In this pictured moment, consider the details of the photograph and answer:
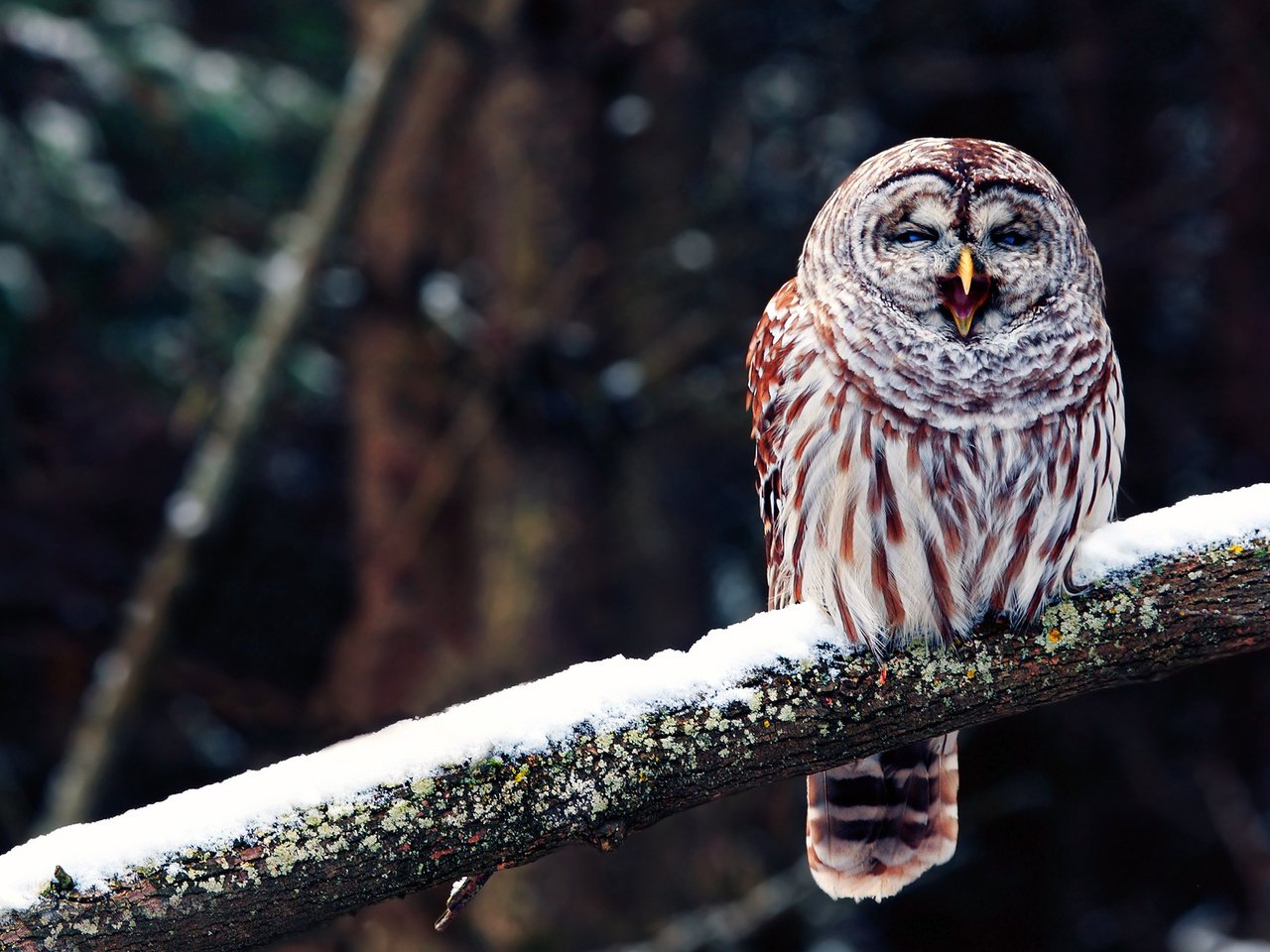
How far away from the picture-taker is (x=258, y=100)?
716 cm

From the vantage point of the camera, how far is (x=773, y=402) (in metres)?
3.75

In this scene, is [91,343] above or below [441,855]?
above

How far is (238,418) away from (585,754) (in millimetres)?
3121

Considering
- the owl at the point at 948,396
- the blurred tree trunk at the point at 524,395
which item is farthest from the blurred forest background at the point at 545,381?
the owl at the point at 948,396

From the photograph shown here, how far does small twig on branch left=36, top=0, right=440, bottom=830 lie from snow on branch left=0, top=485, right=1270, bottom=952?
284 centimetres

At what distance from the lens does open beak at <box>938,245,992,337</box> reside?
3451 mm

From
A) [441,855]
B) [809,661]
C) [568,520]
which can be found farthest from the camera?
[568,520]

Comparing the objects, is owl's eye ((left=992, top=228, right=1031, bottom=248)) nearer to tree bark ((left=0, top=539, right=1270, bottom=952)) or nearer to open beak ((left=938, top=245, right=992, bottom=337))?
open beak ((left=938, top=245, right=992, bottom=337))

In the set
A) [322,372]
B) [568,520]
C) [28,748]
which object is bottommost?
[568,520]

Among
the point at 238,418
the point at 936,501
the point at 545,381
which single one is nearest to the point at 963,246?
the point at 936,501

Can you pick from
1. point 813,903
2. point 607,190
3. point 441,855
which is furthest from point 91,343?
point 441,855

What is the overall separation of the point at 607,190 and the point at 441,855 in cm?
398

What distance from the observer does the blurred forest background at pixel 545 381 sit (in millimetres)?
5930

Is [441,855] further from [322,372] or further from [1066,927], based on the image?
[1066,927]
